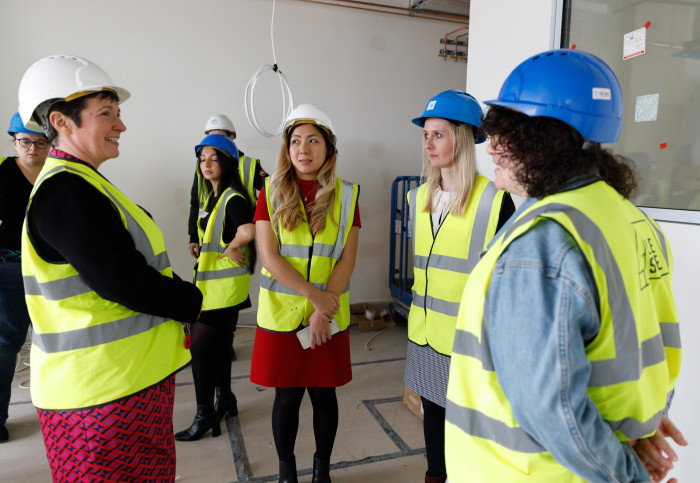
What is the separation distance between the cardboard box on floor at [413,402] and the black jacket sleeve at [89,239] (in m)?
2.05

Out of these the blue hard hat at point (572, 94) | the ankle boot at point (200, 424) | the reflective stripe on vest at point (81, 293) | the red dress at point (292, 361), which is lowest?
the ankle boot at point (200, 424)

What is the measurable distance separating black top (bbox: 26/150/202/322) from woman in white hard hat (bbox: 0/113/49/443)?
1.67 meters

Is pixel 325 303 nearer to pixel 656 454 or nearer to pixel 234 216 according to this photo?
pixel 234 216

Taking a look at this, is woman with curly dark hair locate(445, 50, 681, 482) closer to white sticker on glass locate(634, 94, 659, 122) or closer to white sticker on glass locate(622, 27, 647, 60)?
white sticker on glass locate(634, 94, 659, 122)

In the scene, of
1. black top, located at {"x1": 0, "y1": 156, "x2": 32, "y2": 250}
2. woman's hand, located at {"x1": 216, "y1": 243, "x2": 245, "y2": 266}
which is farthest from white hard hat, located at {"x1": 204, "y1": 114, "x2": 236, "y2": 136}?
woman's hand, located at {"x1": 216, "y1": 243, "x2": 245, "y2": 266}

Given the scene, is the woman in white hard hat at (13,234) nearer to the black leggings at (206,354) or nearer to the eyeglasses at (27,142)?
the eyeglasses at (27,142)

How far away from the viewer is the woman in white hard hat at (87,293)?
110cm

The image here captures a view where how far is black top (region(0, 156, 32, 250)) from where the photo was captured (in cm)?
239

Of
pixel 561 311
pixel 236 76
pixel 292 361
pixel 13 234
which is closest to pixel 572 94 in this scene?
pixel 561 311

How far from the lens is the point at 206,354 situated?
248cm

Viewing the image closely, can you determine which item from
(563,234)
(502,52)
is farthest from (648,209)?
(563,234)

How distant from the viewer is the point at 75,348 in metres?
1.16

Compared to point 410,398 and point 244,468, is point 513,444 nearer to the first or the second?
point 244,468

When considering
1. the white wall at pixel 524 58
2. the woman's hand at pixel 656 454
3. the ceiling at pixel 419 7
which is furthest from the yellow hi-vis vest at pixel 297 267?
the ceiling at pixel 419 7
